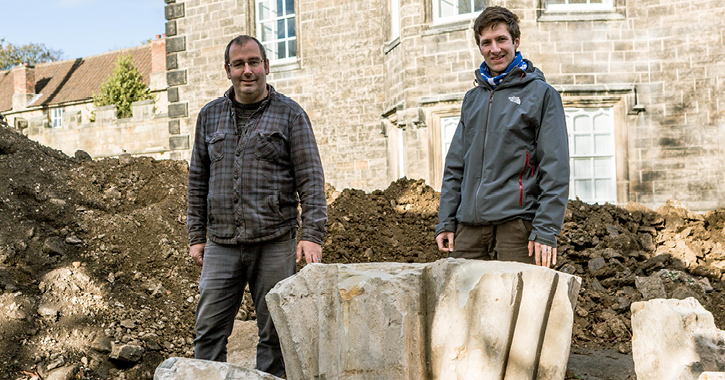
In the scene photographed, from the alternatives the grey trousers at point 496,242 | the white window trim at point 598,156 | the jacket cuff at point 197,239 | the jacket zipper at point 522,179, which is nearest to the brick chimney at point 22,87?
the white window trim at point 598,156

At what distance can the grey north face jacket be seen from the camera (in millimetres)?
3354

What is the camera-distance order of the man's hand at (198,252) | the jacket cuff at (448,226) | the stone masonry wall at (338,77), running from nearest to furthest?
the jacket cuff at (448,226)
the man's hand at (198,252)
the stone masonry wall at (338,77)

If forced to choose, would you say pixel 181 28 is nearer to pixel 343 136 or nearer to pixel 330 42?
pixel 330 42

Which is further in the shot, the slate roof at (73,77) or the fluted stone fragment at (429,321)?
the slate roof at (73,77)

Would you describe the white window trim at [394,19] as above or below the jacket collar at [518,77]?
above

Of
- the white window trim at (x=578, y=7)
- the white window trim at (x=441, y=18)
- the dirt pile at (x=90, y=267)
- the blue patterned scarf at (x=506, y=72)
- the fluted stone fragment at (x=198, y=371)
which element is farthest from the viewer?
the white window trim at (x=441, y=18)

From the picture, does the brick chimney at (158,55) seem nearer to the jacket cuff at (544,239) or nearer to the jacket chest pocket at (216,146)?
the jacket chest pocket at (216,146)

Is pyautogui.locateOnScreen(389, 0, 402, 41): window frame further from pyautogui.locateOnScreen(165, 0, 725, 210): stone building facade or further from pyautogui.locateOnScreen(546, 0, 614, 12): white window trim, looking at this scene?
pyautogui.locateOnScreen(546, 0, 614, 12): white window trim

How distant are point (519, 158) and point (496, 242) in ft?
1.52

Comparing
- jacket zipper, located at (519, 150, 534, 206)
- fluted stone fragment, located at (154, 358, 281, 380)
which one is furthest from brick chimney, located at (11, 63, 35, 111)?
jacket zipper, located at (519, 150, 534, 206)

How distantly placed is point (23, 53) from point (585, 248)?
48.3 metres

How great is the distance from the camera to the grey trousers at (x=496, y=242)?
346 centimetres

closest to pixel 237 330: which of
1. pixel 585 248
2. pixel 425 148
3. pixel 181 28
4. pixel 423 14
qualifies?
pixel 585 248

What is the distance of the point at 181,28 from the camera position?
47.4 ft
